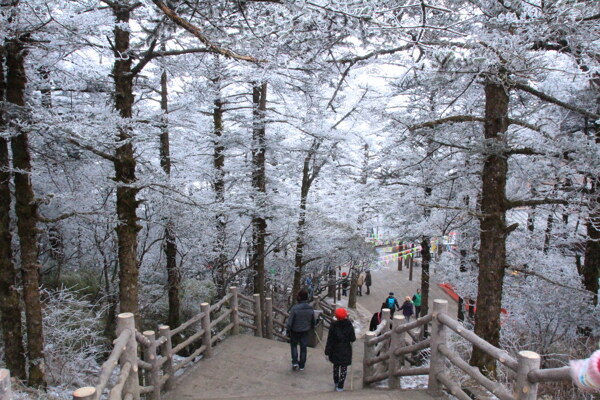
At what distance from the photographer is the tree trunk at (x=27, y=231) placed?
5773 mm

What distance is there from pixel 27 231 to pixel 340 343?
5044 mm

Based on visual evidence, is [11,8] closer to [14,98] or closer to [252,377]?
[14,98]

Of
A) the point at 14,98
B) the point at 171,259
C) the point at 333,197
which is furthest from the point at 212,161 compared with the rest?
the point at 14,98

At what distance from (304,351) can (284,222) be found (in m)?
7.81

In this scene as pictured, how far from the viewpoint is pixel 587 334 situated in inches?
354

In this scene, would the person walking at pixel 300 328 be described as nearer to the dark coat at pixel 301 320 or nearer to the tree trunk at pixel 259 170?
the dark coat at pixel 301 320

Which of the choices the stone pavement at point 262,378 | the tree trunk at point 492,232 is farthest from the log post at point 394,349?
the tree trunk at point 492,232

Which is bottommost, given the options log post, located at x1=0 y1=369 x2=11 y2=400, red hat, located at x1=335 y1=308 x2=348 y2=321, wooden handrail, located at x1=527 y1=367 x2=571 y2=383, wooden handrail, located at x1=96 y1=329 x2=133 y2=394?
red hat, located at x1=335 y1=308 x2=348 y2=321

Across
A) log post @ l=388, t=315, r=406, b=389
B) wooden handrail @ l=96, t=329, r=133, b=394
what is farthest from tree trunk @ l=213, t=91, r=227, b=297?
wooden handrail @ l=96, t=329, r=133, b=394

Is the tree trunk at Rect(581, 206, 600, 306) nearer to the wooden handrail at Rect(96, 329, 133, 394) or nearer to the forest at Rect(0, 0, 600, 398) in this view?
the forest at Rect(0, 0, 600, 398)

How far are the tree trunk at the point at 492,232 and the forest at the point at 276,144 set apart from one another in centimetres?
3

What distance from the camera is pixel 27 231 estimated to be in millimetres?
5930

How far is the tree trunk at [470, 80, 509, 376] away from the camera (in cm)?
643

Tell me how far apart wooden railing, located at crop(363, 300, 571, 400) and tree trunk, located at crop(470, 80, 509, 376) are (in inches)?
60.1
